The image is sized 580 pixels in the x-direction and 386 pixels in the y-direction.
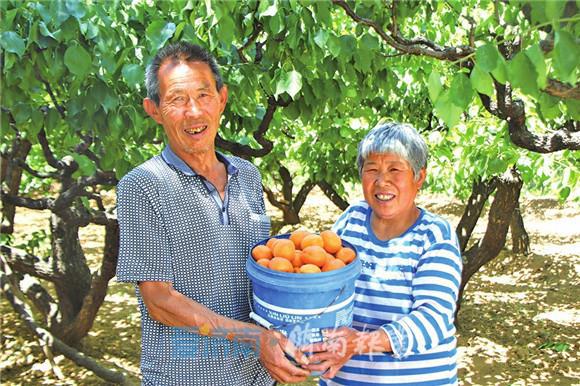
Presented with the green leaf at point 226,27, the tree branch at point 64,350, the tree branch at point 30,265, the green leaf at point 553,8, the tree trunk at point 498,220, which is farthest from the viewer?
the tree trunk at point 498,220

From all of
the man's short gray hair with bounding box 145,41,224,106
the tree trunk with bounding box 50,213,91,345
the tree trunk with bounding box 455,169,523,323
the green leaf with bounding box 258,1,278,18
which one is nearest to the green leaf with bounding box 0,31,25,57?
the man's short gray hair with bounding box 145,41,224,106

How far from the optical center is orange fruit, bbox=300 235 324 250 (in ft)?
6.31

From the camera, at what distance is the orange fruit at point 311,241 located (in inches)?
75.7

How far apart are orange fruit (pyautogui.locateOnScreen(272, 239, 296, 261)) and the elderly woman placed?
27 cm

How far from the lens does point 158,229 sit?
6.06 feet

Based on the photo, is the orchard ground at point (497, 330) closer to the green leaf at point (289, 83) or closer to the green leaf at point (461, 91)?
the green leaf at point (289, 83)

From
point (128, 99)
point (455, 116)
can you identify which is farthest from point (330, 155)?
point (455, 116)

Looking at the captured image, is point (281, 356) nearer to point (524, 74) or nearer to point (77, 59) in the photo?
point (524, 74)

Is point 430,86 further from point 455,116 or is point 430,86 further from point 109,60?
point 109,60

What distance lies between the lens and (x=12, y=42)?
2.14m

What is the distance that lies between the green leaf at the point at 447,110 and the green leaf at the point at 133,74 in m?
1.41

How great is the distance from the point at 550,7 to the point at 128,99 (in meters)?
2.20

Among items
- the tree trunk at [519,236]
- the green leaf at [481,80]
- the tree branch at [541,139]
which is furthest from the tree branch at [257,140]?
the tree trunk at [519,236]

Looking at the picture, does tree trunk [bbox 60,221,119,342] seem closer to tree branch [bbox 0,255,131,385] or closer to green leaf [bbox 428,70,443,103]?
tree branch [bbox 0,255,131,385]
